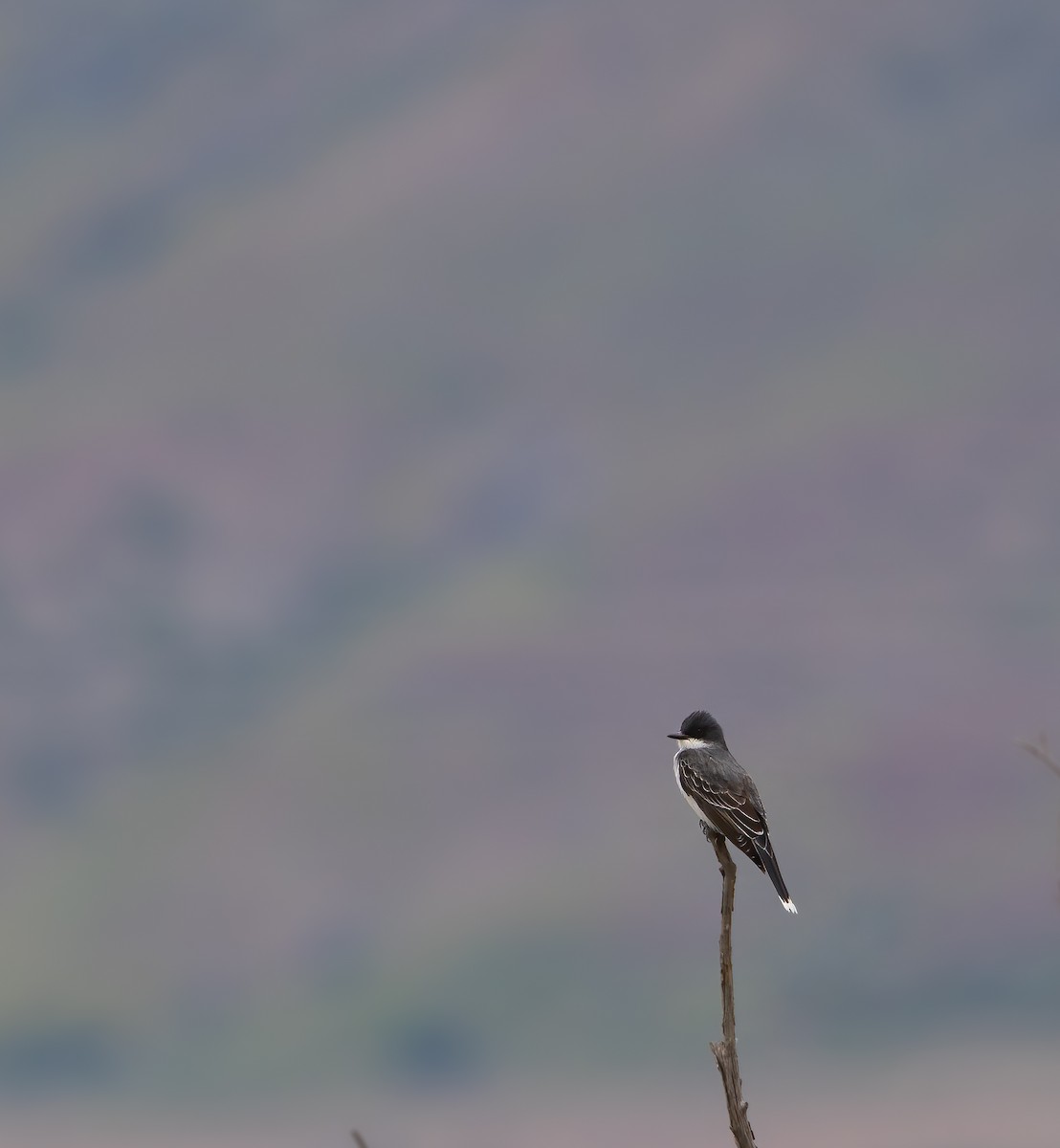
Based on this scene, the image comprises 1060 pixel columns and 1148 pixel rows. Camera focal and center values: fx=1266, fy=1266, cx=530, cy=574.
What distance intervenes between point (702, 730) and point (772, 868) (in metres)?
3.09

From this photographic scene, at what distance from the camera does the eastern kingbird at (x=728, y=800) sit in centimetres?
1975

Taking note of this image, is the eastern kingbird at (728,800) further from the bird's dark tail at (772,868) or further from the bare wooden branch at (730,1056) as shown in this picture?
the bare wooden branch at (730,1056)

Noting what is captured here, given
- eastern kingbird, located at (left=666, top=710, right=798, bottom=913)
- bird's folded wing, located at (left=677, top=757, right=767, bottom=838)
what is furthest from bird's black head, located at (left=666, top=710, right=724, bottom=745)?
bird's folded wing, located at (left=677, top=757, right=767, bottom=838)

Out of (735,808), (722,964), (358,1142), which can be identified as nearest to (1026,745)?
(358,1142)

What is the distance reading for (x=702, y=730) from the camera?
2225 cm

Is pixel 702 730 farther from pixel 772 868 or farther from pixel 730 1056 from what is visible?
pixel 730 1056

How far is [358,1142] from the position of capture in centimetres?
756

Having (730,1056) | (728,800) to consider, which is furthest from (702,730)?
(730,1056)

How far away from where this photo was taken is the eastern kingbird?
64.8ft

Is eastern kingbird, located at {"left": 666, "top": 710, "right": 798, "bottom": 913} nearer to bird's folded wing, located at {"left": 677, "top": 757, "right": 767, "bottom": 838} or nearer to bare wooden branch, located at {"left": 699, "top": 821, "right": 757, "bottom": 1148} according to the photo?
bird's folded wing, located at {"left": 677, "top": 757, "right": 767, "bottom": 838}

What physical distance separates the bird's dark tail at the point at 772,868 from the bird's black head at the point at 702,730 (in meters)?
2.66

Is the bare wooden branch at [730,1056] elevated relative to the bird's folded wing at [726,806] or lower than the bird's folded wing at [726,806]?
lower

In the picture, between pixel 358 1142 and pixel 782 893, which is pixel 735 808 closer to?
pixel 782 893

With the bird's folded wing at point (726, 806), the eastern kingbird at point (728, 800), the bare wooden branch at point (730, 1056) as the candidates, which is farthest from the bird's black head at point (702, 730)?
the bare wooden branch at point (730, 1056)
